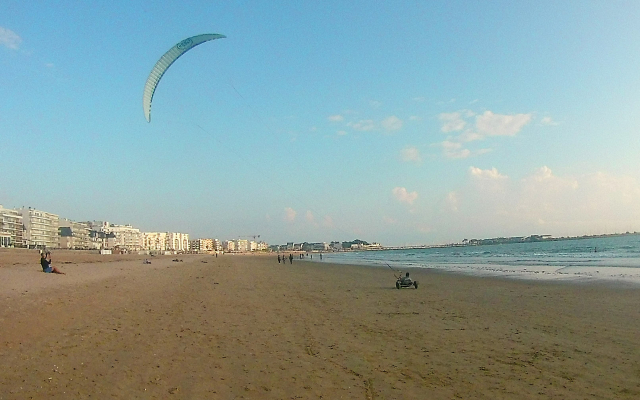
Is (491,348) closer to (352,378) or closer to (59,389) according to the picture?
(352,378)

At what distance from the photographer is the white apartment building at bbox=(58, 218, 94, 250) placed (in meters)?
132

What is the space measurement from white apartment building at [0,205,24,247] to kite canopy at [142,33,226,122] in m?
95.2

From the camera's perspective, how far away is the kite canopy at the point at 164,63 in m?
21.4

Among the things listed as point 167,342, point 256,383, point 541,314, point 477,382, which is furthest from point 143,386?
point 541,314

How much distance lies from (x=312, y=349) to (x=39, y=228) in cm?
13472

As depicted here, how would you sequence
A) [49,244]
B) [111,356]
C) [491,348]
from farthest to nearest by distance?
1. [49,244]
2. [491,348]
3. [111,356]

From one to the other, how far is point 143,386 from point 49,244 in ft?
458

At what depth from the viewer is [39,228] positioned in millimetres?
119438

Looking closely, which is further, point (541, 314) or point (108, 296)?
point (108, 296)

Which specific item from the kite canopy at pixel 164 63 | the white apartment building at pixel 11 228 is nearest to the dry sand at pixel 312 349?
the kite canopy at pixel 164 63

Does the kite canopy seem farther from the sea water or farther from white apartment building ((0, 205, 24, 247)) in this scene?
white apartment building ((0, 205, 24, 247))

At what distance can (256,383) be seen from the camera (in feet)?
21.0

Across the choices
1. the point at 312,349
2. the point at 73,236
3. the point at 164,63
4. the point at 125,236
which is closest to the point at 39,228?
the point at 73,236

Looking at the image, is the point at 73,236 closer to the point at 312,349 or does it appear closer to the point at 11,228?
the point at 11,228
